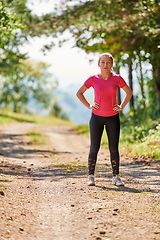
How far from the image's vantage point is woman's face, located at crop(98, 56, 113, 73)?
7.01m

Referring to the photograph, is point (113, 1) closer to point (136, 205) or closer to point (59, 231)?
point (136, 205)

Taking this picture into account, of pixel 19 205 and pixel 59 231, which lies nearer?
pixel 59 231

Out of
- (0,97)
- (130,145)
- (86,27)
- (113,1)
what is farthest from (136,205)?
(0,97)

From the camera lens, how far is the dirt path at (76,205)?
15.1 ft

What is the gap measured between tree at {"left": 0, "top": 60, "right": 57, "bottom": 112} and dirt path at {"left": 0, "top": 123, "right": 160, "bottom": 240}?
159 ft

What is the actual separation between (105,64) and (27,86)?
5385cm

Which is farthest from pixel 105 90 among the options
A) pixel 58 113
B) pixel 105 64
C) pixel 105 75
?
pixel 58 113

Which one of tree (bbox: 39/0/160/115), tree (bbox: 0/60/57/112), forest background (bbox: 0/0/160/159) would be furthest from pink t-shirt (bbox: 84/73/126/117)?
tree (bbox: 0/60/57/112)

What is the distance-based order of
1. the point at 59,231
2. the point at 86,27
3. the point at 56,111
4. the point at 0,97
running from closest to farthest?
A: the point at 59,231 → the point at 86,27 → the point at 56,111 → the point at 0,97

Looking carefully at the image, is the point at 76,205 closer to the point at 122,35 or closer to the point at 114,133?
the point at 114,133

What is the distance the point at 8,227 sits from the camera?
15.6 ft

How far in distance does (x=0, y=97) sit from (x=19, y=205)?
174 ft

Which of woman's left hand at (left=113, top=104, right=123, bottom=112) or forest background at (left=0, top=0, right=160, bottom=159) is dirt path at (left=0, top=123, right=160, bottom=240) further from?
forest background at (left=0, top=0, right=160, bottom=159)

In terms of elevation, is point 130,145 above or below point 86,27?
below
